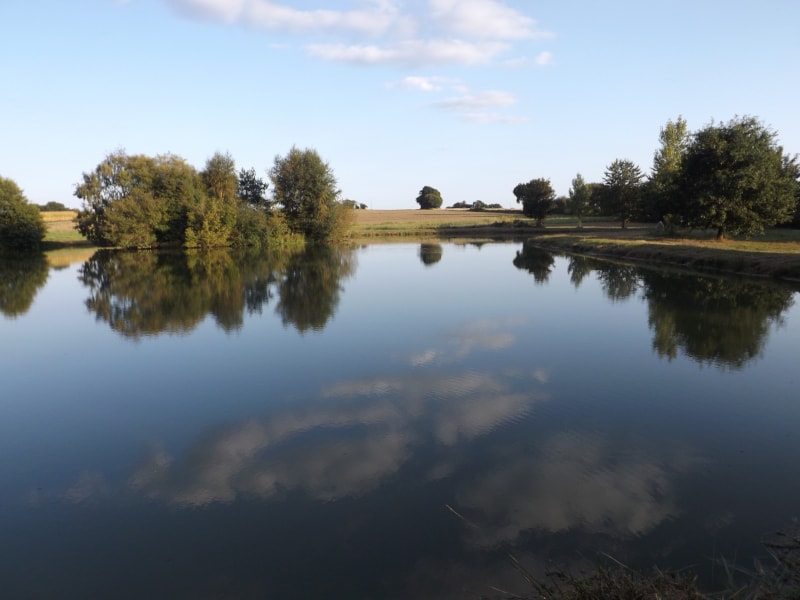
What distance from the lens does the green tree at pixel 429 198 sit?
12069 centimetres

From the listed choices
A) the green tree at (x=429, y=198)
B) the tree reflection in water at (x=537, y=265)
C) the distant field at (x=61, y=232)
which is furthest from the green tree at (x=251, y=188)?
the green tree at (x=429, y=198)

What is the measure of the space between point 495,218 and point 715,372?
70.4 metres

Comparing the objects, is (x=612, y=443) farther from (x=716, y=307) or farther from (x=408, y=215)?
(x=408, y=215)

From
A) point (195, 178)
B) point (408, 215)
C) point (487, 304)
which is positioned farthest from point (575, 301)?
point (408, 215)

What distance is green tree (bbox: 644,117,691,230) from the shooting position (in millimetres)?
31688

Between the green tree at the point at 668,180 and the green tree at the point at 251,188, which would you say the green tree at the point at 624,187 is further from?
the green tree at the point at 251,188

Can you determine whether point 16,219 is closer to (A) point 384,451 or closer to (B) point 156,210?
(B) point 156,210

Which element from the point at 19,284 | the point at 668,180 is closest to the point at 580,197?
the point at 668,180

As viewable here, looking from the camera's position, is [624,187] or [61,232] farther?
[61,232]

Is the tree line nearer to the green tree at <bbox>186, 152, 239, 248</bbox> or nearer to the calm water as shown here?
the calm water

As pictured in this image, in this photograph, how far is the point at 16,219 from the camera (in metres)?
44.6

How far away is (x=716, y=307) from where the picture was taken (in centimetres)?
1392

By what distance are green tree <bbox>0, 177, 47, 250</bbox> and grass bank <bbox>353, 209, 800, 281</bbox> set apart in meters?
31.3

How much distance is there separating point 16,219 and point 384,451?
172 ft
